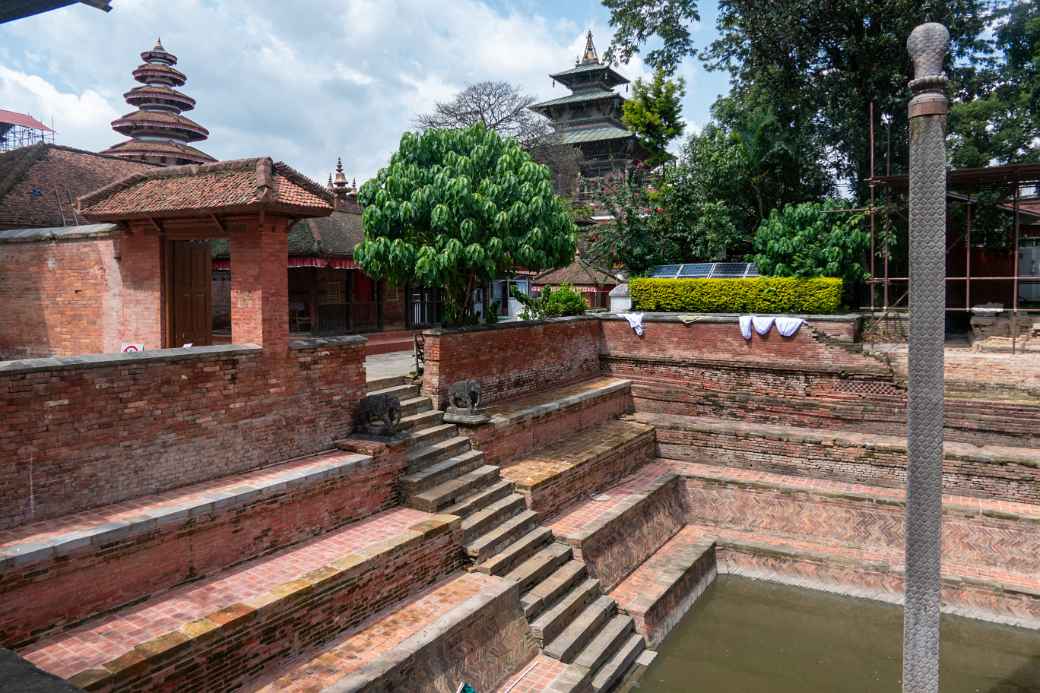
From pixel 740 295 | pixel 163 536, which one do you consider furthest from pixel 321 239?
pixel 163 536

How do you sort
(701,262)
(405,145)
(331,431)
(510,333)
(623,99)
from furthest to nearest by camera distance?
(623,99)
(701,262)
(510,333)
(405,145)
(331,431)

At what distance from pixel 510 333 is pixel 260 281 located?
17.3 feet

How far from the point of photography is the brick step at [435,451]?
27.6ft

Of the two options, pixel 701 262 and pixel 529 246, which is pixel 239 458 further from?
pixel 701 262

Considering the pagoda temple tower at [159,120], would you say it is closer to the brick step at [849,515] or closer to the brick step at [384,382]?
the brick step at [384,382]

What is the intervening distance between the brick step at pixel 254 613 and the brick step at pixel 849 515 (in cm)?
592

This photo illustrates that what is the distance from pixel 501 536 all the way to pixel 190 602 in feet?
11.4

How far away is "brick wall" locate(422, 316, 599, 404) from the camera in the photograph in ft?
33.8

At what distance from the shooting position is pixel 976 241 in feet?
57.3

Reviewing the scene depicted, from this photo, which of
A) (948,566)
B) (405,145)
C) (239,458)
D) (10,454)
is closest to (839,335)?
(948,566)

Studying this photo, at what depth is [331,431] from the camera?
26.5ft

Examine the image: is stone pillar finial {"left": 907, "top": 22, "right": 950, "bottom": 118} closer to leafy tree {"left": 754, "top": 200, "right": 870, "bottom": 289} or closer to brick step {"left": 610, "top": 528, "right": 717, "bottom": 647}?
brick step {"left": 610, "top": 528, "right": 717, "bottom": 647}

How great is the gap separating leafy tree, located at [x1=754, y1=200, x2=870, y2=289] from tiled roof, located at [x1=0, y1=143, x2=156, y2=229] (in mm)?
13430

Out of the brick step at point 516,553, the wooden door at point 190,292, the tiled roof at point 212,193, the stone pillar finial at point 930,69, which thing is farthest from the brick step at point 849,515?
the wooden door at point 190,292
